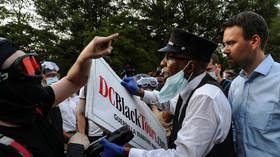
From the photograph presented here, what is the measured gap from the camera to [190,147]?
1.51 meters

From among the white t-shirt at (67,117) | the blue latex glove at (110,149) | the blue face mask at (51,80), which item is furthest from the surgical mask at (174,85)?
the blue face mask at (51,80)

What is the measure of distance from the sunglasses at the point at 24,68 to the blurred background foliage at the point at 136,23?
15.8 metres

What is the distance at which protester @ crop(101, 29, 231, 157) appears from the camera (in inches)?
60.5

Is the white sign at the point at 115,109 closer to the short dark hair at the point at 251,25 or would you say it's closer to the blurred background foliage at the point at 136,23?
the short dark hair at the point at 251,25

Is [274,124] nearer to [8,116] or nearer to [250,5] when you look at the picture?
[8,116]

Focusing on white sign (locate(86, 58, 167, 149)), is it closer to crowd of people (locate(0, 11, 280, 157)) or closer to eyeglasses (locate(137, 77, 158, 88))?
crowd of people (locate(0, 11, 280, 157))

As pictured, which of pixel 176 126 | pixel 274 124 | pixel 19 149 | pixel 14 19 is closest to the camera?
pixel 19 149

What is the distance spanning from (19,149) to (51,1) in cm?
2348

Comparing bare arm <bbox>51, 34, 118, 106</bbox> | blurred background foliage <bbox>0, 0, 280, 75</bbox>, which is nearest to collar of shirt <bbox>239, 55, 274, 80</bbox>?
bare arm <bbox>51, 34, 118, 106</bbox>

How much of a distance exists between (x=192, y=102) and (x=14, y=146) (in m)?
1.19

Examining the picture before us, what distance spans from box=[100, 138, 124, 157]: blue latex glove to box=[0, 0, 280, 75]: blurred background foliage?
1578 cm

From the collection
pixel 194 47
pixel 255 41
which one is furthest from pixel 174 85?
pixel 255 41

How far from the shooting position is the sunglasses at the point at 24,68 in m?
1.30

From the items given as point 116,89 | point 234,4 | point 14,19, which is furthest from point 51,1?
point 116,89
